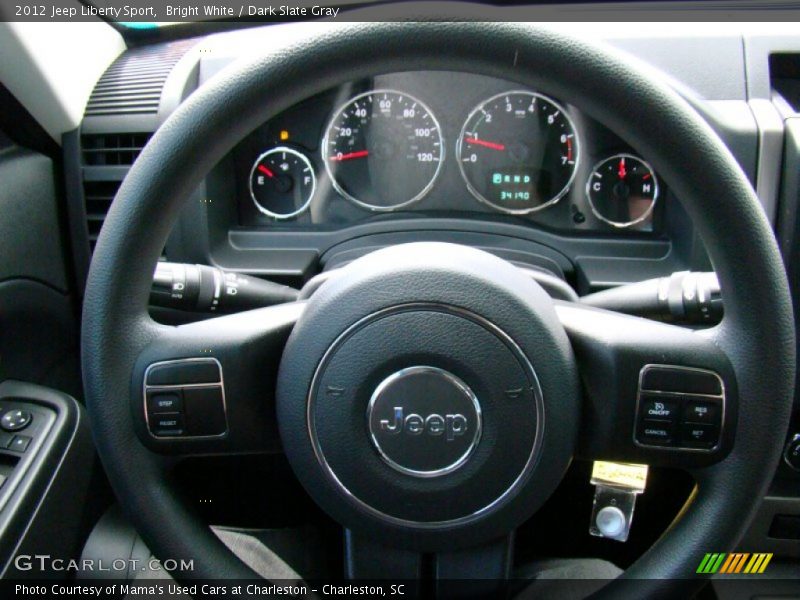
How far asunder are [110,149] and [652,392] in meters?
1.13

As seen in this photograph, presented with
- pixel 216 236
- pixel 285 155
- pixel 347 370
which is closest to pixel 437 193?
pixel 285 155

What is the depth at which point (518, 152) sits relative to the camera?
1562mm

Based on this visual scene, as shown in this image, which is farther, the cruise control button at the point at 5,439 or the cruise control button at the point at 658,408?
the cruise control button at the point at 5,439

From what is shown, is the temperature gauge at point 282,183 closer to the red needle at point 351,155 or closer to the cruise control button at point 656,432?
the red needle at point 351,155

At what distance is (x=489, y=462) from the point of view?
2.63 ft

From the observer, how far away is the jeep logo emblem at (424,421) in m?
0.80

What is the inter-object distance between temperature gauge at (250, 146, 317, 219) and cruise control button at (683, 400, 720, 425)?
97 cm

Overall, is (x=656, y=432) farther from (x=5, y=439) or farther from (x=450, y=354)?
(x=5, y=439)

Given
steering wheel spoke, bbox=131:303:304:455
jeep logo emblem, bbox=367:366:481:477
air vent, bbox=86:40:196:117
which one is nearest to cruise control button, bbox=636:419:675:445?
jeep logo emblem, bbox=367:366:481:477

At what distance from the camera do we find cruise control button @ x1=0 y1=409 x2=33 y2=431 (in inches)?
54.3

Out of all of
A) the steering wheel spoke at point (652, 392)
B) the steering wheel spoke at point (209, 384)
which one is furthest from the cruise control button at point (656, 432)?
the steering wheel spoke at point (209, 384)

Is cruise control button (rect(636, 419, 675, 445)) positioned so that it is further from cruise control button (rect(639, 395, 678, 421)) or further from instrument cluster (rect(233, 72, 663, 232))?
instrument cluster (rect(233, 72, 663, 232))

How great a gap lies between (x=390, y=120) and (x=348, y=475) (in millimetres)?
909

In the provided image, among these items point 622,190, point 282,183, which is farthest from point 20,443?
point 622,190
